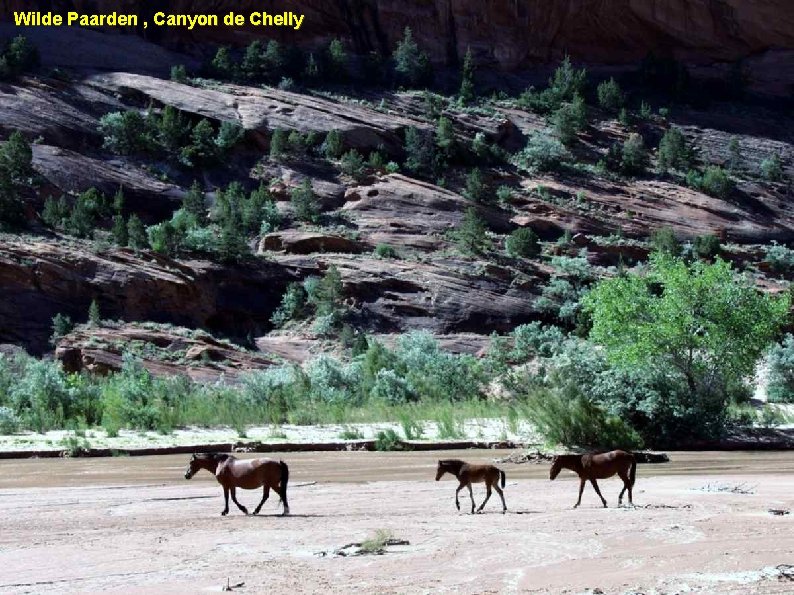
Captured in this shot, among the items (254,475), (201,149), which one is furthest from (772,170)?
(254,475)

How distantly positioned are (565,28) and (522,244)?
28.8 metres

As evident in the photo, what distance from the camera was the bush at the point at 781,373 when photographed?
36.2 meters

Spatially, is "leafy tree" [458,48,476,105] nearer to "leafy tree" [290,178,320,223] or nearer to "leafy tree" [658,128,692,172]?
"leafy tree" [658,128,692,172]

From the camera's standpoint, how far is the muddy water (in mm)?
16859

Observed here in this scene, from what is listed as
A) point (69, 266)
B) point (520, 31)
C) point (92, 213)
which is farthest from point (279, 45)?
point (69, 266)

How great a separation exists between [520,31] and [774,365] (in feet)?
145

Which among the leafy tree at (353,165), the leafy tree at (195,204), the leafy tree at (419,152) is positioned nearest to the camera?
the leafy tree at (195,204)

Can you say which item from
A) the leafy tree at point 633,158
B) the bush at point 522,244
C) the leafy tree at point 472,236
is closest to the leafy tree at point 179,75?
the leafy tree at point 472,236

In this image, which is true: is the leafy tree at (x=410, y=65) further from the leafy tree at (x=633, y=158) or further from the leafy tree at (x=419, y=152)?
the leafy tree at (x=633, y=158)

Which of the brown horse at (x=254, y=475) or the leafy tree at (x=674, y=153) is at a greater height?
the leafy tree at (x=674, y=153)

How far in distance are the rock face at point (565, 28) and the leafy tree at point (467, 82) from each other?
155 inches

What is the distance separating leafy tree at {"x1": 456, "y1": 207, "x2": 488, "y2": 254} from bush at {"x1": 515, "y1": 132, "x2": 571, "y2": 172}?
35.5 ft

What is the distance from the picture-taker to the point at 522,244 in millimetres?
54969

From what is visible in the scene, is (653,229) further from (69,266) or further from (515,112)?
(69,266)
